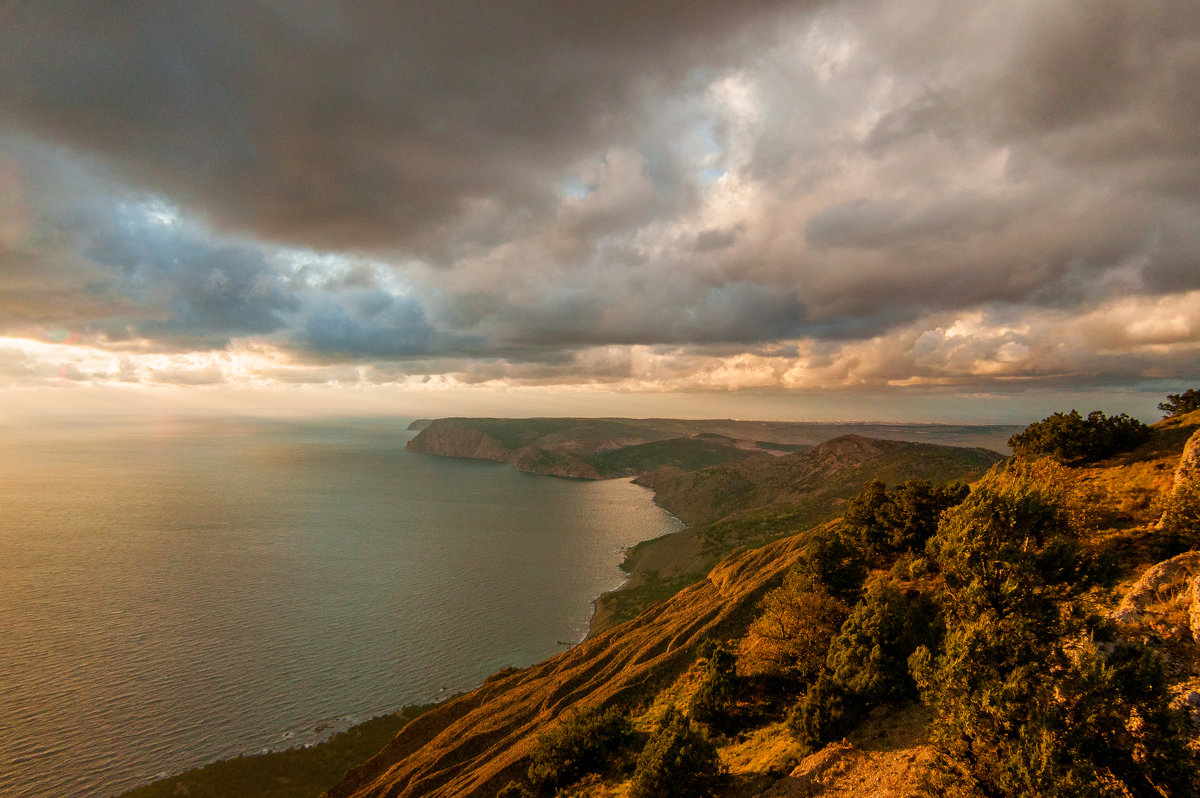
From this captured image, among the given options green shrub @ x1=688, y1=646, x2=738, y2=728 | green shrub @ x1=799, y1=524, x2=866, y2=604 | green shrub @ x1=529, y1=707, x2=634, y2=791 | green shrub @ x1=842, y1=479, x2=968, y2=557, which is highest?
green shrub @ x1=842, y1=479, x2=968, y2=557

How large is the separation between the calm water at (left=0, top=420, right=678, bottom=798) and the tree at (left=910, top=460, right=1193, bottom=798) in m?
65.9

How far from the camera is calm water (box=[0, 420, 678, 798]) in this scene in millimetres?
55375

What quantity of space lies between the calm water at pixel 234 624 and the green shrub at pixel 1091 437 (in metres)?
72.5

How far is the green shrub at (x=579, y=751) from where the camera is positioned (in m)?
33.0

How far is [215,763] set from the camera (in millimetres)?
51312

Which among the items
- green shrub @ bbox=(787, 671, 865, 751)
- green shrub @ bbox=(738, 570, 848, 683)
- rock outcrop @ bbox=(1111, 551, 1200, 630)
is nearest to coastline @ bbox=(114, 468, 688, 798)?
green shrub @ bbox=(738, 570, 848, 683)

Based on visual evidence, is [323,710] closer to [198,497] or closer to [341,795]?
[341,795]

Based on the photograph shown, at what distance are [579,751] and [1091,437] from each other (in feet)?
156

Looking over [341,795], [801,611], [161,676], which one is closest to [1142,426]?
[801,611]

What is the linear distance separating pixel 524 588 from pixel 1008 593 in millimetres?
98624

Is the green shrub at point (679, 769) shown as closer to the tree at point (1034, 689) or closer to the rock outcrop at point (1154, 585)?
the tree at point (1034, 689)

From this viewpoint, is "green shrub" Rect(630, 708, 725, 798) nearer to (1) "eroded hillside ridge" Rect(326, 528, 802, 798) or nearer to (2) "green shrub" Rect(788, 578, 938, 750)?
(2) "green shrub" Rect(788, 578, 938, 750)

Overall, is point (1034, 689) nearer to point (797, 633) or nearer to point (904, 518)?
point (797, 633)

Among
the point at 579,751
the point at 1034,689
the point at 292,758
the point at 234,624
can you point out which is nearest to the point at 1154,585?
the point at 1034,689
